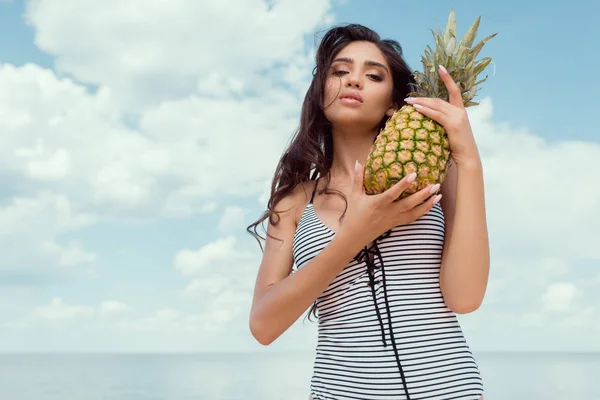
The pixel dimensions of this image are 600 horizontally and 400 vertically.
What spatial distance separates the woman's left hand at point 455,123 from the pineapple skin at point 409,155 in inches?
1.4

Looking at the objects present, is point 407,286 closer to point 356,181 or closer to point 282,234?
point 356,181

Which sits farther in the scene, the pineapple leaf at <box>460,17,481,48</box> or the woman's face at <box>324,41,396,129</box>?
the woman's face at <box>324,41,396,129</box>

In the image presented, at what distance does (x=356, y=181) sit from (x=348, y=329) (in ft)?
2.54

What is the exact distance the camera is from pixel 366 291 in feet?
11.0

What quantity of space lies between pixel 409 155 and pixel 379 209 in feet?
0.95

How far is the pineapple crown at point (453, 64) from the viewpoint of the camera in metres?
3.41

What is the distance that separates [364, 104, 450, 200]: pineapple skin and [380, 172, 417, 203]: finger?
5 centimetres

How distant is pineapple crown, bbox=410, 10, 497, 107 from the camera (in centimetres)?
341

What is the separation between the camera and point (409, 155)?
3.06 meters

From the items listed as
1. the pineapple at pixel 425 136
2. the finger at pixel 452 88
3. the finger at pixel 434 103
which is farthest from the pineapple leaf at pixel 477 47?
the finger at pixel 434 103

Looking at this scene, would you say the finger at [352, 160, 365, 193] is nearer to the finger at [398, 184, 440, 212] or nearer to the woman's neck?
the finger at [398, 184, 440, 212]

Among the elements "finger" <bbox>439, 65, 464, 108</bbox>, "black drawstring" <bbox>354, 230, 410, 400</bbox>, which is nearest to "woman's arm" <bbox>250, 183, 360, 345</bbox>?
"black drawstring" <bbox>354, 230, 410, 400</bbox>

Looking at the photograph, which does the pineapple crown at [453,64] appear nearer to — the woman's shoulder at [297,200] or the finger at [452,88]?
the finger at [452,88]

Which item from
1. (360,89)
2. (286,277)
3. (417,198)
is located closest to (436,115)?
(417,198)
